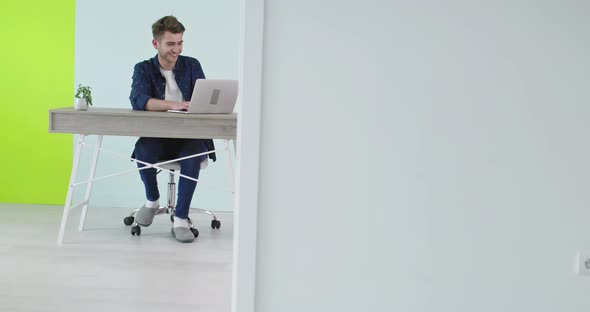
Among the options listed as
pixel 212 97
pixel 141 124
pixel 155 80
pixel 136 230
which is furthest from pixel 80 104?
pixel 136 230

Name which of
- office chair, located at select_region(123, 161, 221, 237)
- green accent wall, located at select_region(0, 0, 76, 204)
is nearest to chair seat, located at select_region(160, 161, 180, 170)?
office chair, located at select_region(123, 161, 221, 237)

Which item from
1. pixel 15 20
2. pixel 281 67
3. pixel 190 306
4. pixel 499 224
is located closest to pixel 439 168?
pixel 499 224

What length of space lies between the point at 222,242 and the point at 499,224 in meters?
2.50

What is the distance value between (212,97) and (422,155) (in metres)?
2.22

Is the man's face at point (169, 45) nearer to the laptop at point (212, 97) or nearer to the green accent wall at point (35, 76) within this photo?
the laptop at point (212, 97)

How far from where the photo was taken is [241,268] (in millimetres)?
2209

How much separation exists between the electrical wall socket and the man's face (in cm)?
288

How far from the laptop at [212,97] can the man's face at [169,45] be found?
1.38 feet

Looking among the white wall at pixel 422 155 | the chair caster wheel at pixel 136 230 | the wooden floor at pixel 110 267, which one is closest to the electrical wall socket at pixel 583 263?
the white wall at pixel 422 155

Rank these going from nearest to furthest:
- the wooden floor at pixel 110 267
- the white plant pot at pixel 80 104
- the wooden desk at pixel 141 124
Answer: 1. the wooden floor at pixel 110 267
2. the wooden desk at pixel 141 124
3. the white plant pot at pixel 80 104

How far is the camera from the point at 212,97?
169 inches

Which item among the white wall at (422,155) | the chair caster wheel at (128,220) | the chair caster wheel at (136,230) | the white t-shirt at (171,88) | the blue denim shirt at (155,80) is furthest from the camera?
the chair caster wheel at (128,220)

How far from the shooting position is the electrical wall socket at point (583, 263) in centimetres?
227

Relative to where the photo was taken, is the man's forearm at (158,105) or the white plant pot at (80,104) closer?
the white plant pot at (80,104)
